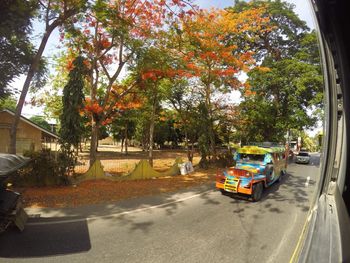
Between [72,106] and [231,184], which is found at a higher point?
[72,106]

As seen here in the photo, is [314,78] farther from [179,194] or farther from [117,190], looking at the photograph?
[117,190]

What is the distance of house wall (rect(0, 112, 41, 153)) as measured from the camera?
19.4 m

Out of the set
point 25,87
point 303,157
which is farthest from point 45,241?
point 303,157

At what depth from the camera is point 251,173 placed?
30.3 feet

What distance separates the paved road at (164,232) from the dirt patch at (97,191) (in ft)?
3.06

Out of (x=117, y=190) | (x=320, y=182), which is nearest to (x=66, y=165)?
(x=117, y=190)

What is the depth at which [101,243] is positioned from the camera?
18.2ft

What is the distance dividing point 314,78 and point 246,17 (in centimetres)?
779

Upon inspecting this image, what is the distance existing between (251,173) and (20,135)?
21105 mm

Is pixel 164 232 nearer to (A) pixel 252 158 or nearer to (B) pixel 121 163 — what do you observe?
(A) pixel 252 158

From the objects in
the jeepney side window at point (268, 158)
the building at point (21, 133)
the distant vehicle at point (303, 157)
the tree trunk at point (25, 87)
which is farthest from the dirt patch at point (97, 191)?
the distant vehicle at point (303, 157)

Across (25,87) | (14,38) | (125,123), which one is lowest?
(25,87)

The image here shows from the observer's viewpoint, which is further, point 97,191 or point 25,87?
point 25,87

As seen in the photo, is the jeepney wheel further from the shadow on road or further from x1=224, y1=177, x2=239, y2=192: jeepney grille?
the shadow on road
